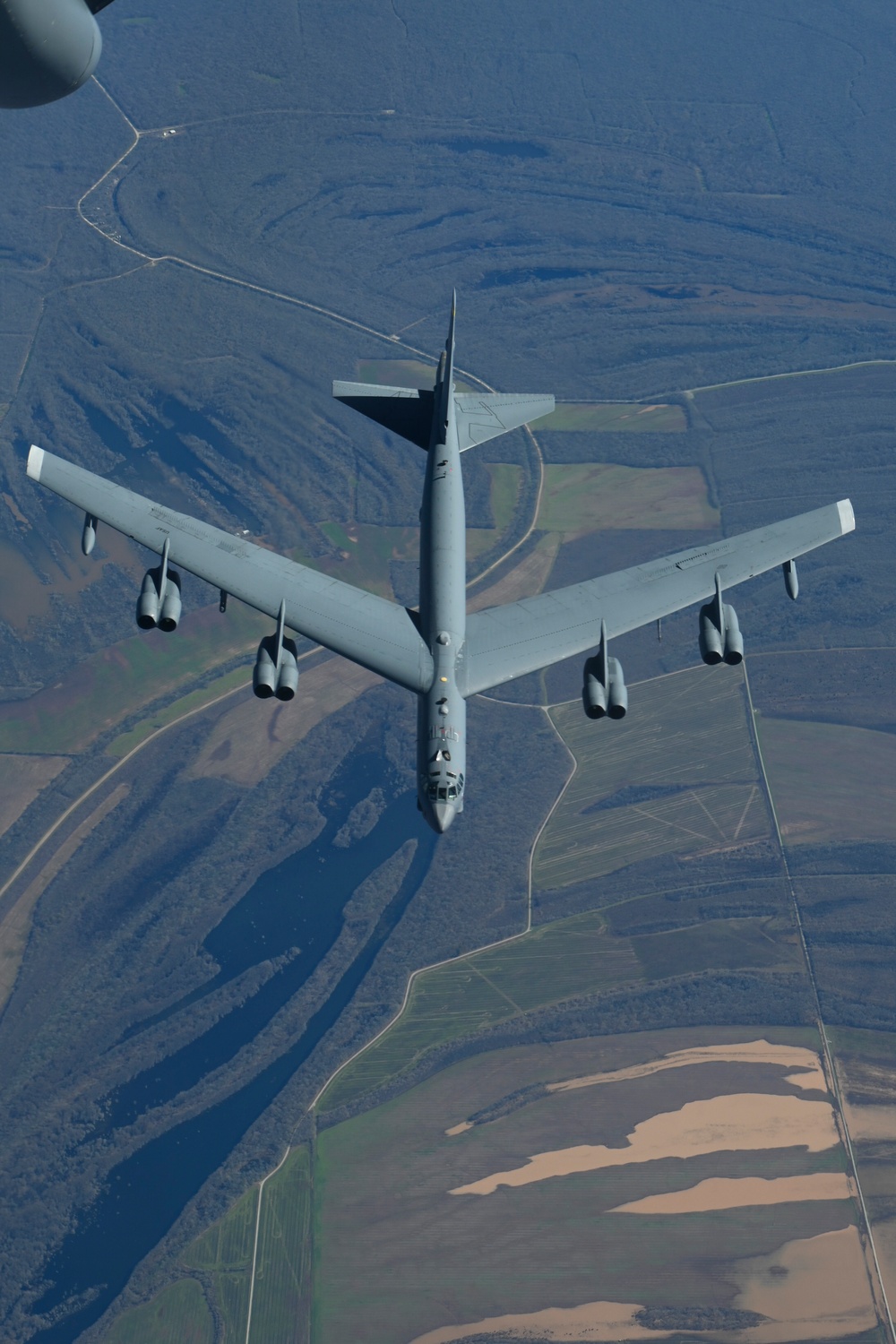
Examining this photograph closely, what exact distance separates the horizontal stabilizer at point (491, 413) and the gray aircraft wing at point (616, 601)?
13.0 metres

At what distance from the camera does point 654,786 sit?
126 meters

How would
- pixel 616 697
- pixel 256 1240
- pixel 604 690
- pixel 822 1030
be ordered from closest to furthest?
pixel 616 697 < pixel 604 690 < pixel 256 1240 < pixel 822 1030

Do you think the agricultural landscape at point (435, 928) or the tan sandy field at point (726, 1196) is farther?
the tan sandy field at point (726, 1196)

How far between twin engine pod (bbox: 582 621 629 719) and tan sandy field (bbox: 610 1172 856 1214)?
56662 millimetres

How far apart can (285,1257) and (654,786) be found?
5245 cm

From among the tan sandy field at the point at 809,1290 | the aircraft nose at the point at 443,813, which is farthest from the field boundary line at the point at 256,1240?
the aircraft nose at the point at 443,813

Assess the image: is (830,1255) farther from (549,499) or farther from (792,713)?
(549,499)

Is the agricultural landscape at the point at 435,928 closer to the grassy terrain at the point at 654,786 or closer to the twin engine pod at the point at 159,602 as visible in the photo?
the grassy terrain at the point at 654,786

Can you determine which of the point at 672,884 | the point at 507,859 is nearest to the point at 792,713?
the point at 672,884

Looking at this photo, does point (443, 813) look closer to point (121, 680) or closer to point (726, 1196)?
point (726, 1196)

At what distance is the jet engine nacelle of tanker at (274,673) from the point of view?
60.7m

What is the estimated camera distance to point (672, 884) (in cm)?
12006

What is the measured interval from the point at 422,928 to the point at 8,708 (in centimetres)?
4635

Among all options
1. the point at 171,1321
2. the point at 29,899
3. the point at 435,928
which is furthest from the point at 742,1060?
the point at 29,899
